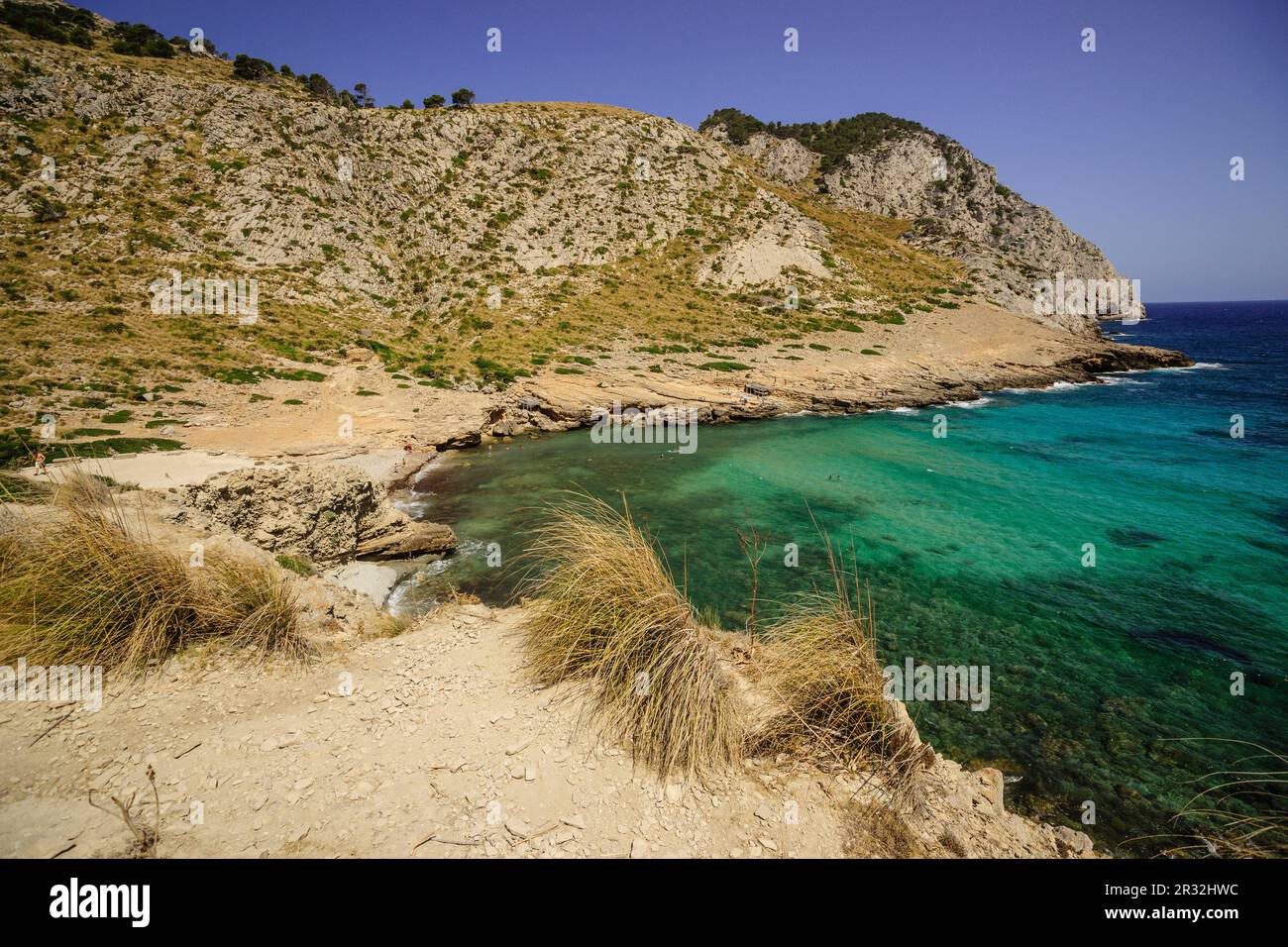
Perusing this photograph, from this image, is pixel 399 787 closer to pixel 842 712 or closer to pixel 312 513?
pixel 842 712

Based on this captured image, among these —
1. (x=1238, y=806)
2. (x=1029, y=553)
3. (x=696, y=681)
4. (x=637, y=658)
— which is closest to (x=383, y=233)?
(x=637, y=658)

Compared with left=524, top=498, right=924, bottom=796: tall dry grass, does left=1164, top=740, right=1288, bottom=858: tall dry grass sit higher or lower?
lower

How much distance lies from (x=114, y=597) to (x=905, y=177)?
104 meters

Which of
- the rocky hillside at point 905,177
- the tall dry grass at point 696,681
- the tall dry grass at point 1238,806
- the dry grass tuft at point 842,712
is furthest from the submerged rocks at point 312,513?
the rocky hillside at point 905,177

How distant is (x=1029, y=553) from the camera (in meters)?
14.5

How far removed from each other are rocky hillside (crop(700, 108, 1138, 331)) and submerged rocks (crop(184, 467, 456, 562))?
80.8 metres

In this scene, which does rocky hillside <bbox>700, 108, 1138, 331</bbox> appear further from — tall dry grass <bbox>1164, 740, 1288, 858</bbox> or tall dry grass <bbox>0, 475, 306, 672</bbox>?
tall dry grass <bbox>0, 475, 306, 672</bbox>

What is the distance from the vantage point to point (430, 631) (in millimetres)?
7465


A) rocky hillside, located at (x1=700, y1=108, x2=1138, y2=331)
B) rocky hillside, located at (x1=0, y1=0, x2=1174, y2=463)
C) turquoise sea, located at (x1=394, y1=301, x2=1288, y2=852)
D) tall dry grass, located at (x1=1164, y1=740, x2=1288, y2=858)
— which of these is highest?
rocky hillside, located at (x1=700, y1=108, x2=1138, y2=331)

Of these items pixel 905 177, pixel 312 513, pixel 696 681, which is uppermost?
pixel 905 177

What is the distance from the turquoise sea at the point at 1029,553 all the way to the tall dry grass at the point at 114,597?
15.6 feet

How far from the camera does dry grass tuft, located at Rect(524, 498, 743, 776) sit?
5219 millimetres

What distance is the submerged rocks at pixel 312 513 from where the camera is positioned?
10.1 meters

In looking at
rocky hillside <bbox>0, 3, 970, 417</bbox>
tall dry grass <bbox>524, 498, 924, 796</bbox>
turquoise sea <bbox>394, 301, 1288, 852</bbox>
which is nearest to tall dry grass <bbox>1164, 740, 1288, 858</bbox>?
turquoise sea <bbox>394, 301, 1288, 852</bbox>
